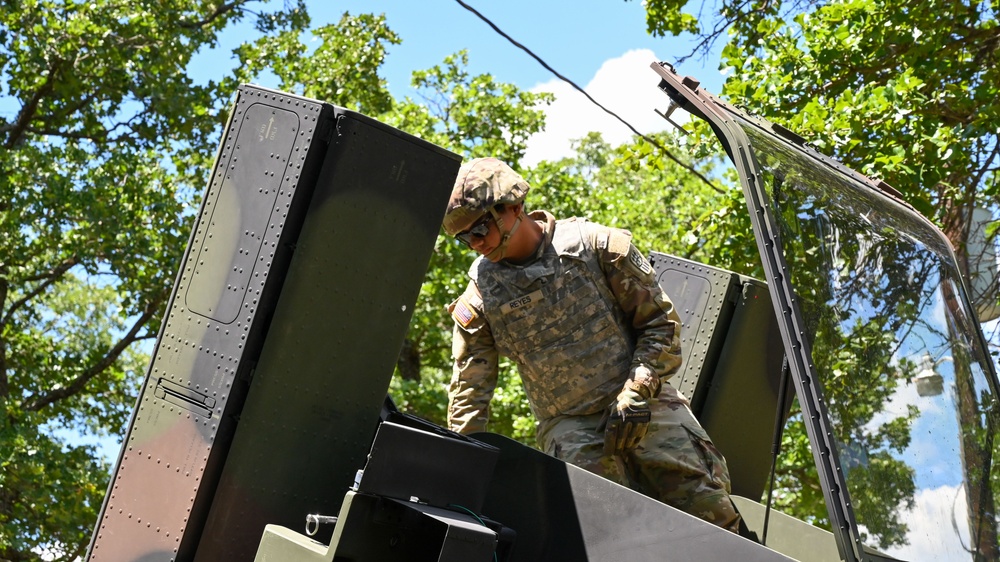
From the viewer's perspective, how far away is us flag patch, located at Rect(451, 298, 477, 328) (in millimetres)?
4480

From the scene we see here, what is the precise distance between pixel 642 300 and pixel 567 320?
1.01 feet

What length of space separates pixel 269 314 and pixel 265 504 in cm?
70

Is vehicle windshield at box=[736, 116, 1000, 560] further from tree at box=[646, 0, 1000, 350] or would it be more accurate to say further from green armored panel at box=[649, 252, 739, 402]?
tree at box=[646, 0, 1000, 350]

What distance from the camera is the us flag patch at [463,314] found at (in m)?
4.48

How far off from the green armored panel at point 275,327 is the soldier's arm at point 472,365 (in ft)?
0.80

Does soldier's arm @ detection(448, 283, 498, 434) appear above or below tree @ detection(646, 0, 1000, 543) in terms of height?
below

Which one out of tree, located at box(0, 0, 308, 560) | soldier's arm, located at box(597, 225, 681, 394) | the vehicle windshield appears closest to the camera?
the vehicle windshield

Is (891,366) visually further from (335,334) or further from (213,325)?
(213,325)

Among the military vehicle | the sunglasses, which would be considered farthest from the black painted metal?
the sunglasses

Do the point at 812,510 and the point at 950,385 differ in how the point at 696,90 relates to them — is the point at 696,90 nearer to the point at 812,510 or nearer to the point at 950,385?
the point at 950,385

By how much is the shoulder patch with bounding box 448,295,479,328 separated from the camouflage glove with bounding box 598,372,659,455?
696 millimetres

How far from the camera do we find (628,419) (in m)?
4.12

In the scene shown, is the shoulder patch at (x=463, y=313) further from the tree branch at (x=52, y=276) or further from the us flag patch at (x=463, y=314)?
the tree branch at (x=52, y=276)

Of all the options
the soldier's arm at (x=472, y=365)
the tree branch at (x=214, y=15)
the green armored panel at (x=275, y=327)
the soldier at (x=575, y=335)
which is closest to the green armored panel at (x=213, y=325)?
the green armored panel at (x=275, y=327)
